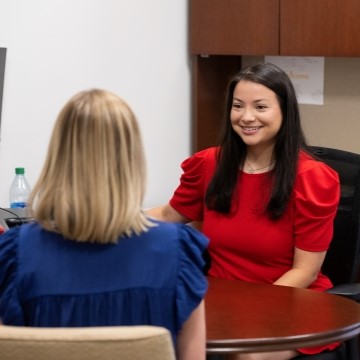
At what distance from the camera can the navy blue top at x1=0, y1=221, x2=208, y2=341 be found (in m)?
1.59

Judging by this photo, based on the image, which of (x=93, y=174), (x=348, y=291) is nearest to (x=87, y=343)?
(x=93, y=174)

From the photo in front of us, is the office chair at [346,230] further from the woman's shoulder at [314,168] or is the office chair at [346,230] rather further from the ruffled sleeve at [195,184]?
the ruffled sleeve at [195,184]

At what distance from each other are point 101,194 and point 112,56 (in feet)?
7.61

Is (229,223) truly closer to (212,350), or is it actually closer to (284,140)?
(284,140)

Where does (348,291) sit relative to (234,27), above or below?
below

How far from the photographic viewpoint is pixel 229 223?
2.57m

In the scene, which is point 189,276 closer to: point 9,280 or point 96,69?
point 9,280

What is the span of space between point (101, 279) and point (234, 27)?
2352 millimetres

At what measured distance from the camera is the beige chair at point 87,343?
1.42 metres

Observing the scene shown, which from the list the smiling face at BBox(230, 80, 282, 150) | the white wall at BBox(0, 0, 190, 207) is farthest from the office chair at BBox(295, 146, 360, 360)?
the white wall at BBox(0, 0, 190, 207)

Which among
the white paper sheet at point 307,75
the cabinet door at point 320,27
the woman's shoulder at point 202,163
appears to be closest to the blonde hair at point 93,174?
the woman's shoulder at point 202,163

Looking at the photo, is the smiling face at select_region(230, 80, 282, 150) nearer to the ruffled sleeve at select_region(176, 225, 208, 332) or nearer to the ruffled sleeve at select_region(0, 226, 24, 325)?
the ruffled sleeve at select_region(176, 225, 208, 332)

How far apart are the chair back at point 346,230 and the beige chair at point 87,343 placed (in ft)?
4.39

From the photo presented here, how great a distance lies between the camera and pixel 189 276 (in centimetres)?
162
